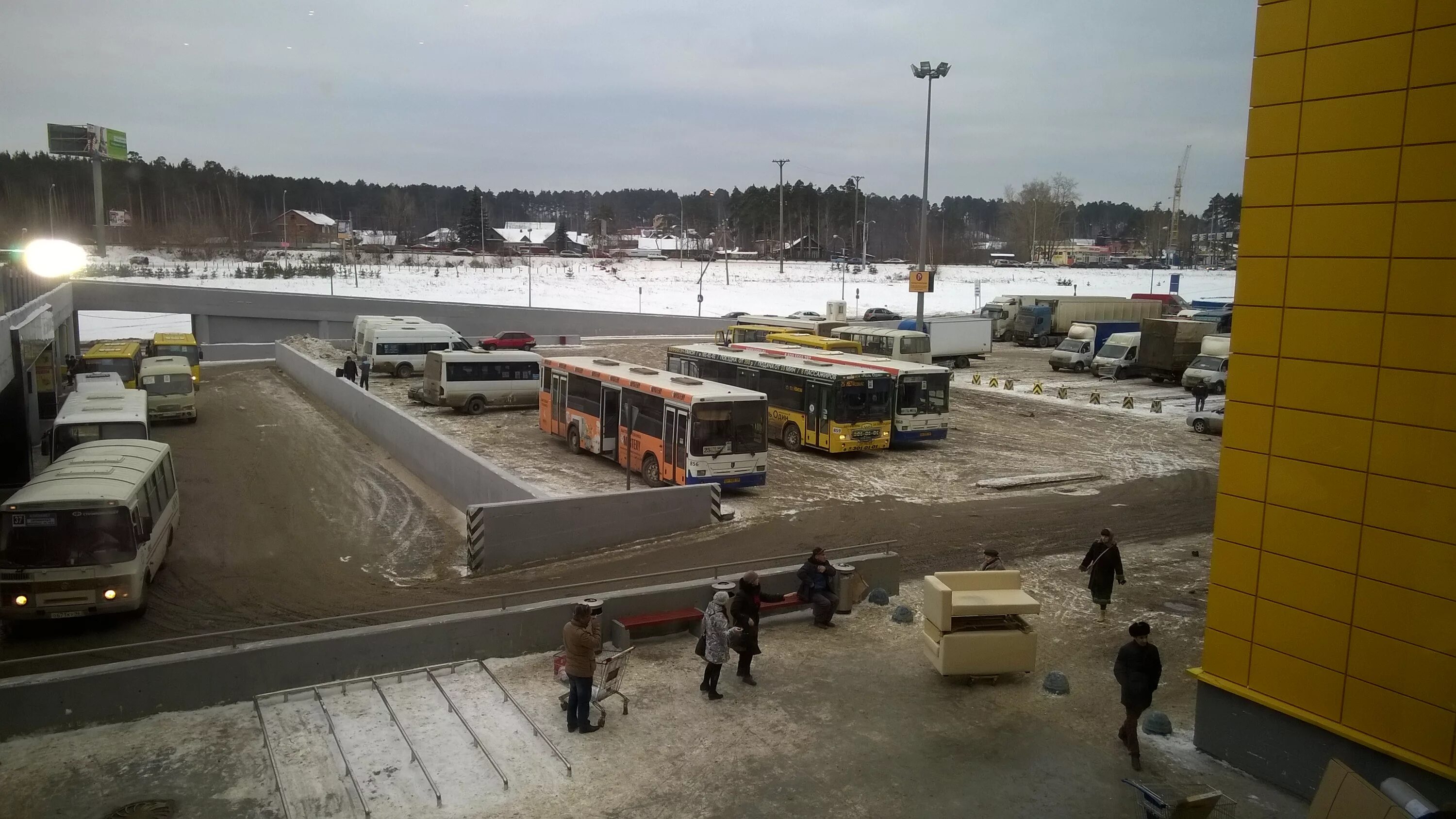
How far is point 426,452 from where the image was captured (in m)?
24.0

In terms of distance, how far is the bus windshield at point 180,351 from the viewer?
38406 mm

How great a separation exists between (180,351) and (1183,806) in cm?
4126

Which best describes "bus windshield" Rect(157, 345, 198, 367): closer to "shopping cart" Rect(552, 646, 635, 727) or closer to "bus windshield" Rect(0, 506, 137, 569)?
"bus windshield" Rect(0, 506, 137, 569)

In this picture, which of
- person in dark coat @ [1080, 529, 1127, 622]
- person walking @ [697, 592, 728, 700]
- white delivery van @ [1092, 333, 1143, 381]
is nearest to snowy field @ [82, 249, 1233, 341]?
white delivery van @ [1092, 333, 1143, 381]

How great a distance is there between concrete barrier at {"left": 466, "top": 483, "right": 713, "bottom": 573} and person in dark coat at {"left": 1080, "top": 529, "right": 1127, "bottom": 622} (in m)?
7.57

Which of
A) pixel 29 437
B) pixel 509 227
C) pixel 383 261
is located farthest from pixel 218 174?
pixel 29 437

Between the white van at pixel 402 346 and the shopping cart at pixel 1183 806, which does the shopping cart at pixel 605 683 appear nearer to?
the shopping cart at pixel 1183 806

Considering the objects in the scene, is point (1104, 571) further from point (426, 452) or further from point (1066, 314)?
point (1066, 314)

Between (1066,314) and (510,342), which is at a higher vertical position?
(1066,314)

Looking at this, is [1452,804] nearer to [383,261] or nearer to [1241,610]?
[1241,610]

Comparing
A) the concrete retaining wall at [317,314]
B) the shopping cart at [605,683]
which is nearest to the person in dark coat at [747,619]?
the shopping cart at [605,683]

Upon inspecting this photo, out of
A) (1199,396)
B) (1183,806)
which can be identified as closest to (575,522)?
(1183,806)

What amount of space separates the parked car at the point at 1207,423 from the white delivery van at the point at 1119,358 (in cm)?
1094

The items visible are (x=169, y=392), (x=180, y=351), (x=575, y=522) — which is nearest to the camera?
(x=575, y=522)
